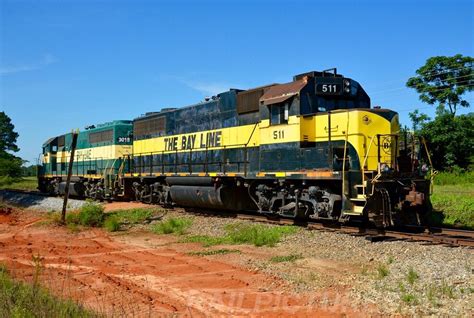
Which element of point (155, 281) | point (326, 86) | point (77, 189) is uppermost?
point (326, 86)

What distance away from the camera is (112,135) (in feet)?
78.9

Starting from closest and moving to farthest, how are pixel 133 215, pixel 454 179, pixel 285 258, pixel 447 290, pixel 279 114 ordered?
1. pixel 447 290
2. pixel 285 258
3. pixel 279 114
4. pixel 133 215
5. pixel 454 179

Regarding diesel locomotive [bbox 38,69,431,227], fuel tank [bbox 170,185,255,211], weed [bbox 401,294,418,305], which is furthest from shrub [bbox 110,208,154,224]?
weed [bbox 401,294,418,305]

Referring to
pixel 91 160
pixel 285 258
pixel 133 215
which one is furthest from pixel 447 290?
pixel 91 160

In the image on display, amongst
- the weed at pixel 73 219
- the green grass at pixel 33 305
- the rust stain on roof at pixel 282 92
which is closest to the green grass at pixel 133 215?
the weed at pixel 73 219

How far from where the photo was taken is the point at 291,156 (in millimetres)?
13039

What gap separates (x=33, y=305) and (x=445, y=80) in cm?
3812

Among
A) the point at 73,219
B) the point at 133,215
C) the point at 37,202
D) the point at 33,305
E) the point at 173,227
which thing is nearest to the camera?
the point at 33,305

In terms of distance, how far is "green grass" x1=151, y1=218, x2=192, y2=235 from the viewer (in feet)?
46.8

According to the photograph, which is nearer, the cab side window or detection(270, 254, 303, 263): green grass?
detection(270, 254, 303, 263): green grass

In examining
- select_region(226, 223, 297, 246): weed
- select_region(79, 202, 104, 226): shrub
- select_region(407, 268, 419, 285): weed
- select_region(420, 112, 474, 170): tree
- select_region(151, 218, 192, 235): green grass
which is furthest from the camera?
select_region(420, 112, 474, 170): tree

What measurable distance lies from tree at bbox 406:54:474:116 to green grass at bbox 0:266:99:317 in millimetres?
36412

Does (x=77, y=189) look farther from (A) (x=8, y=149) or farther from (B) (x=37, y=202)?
(A) (x=8, y=149)

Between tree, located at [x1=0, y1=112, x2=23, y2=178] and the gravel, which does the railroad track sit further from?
tree, located at [x1=0, y1=112, x2=23, y2=178]
